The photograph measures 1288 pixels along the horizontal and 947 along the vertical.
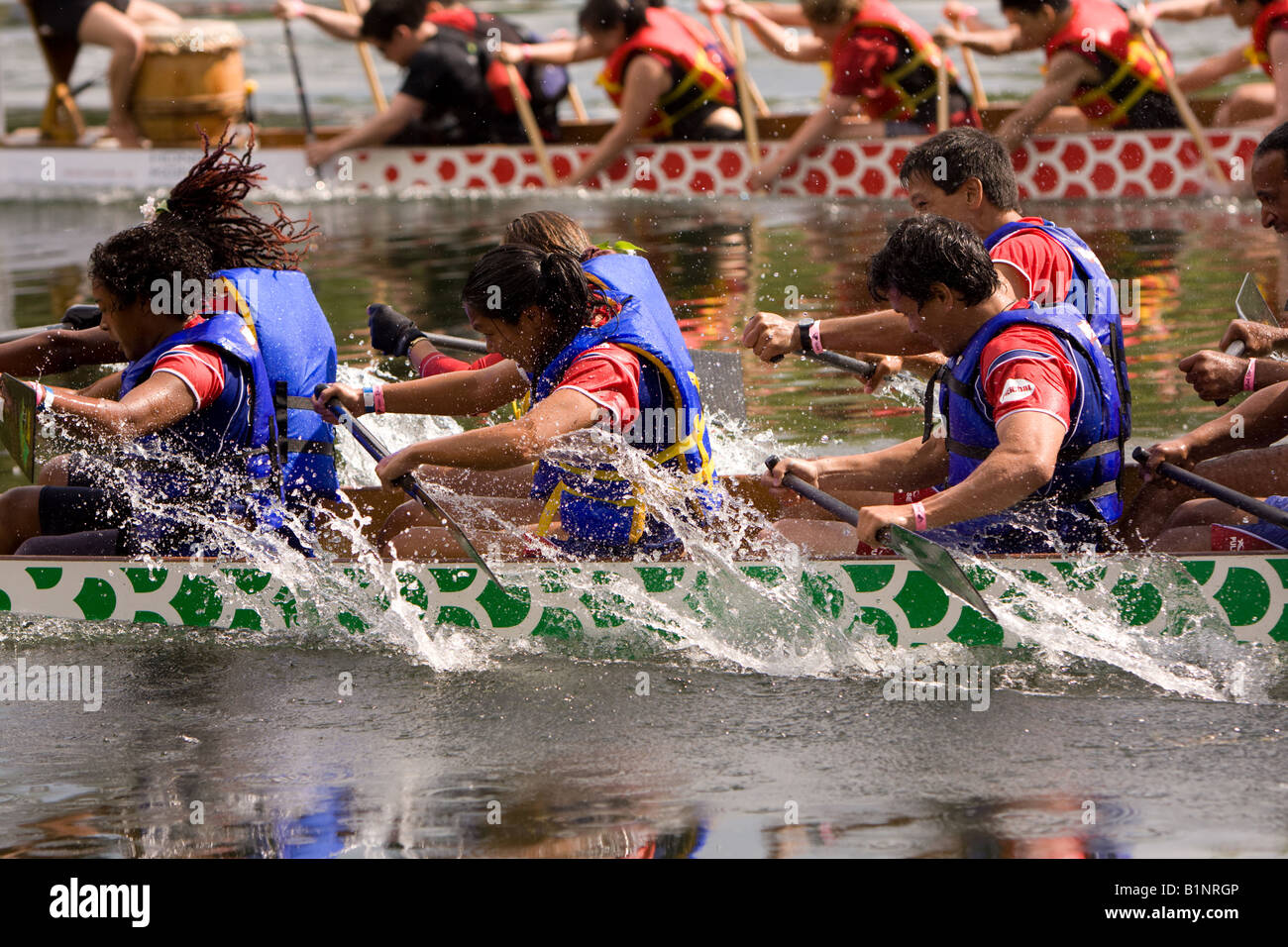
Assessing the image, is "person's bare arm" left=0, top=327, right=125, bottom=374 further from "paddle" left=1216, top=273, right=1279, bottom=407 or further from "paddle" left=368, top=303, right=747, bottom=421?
"paddle" left=1216, top=273, right=1279, bottom=407

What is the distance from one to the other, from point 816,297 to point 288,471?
552cm

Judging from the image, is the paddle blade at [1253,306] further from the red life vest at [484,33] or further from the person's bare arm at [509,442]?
the red life vest at [484,33]

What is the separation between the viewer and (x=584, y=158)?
524 inches

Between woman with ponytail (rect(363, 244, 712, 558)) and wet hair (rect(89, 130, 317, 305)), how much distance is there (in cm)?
80

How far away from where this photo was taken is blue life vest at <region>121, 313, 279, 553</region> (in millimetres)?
4980

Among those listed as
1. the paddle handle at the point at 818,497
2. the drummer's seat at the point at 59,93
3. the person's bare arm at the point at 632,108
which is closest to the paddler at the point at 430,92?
the person's bare arm at the point at 632,108

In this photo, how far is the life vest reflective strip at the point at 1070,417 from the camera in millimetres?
4535

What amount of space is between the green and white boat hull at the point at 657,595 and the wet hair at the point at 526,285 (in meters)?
0.73

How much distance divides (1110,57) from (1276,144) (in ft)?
22.3

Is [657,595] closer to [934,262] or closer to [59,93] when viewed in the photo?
[934,262]

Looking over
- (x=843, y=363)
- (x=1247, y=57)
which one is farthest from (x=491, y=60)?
(x=843, y=363)

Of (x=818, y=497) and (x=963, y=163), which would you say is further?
(x=963, y=163)

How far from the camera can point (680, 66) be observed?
41.3ft
